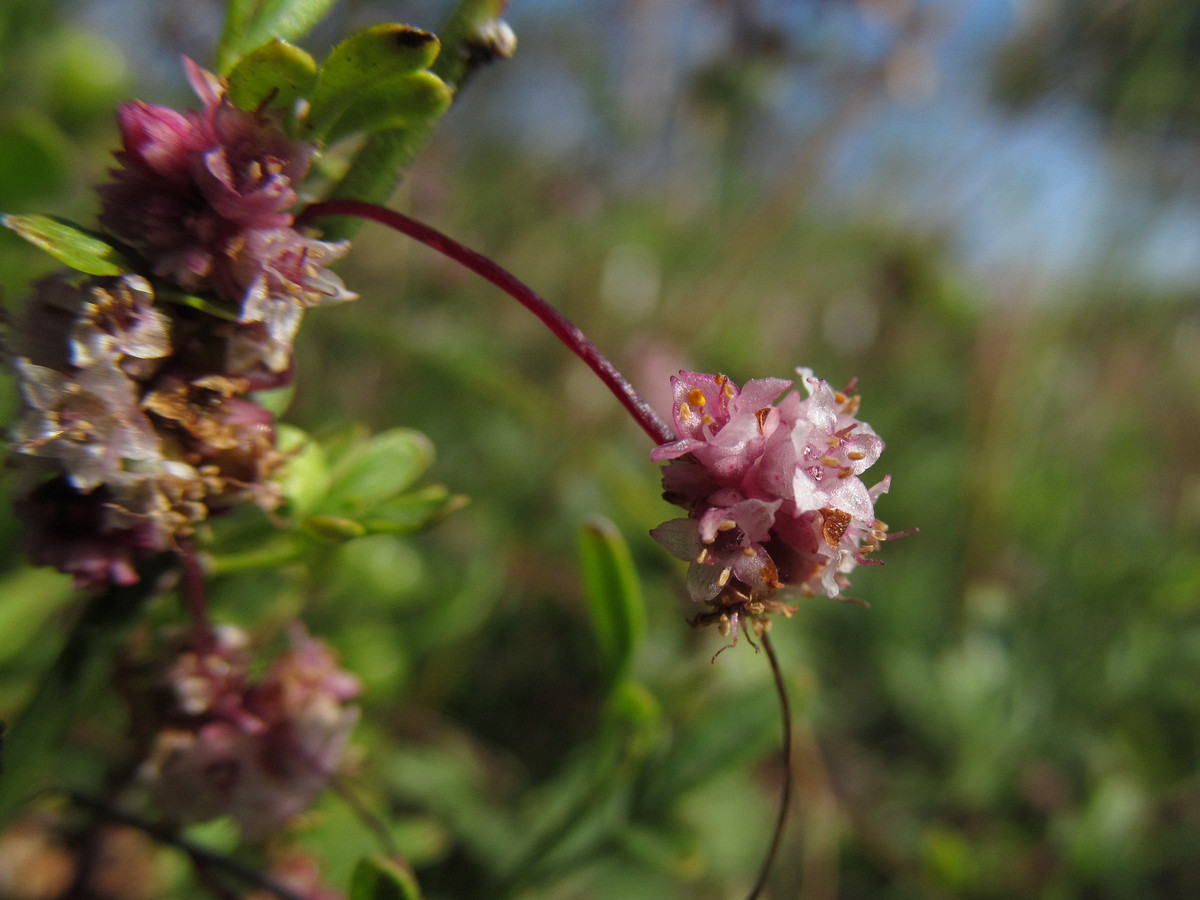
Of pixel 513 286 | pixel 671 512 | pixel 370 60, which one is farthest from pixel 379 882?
pixel 671 512

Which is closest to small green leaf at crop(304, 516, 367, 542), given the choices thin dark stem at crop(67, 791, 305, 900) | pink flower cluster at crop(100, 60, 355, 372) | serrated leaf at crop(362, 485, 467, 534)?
serrated leaf at crop(362, 485, 467, 534)

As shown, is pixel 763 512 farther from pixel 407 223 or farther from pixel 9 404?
pixel 9 404

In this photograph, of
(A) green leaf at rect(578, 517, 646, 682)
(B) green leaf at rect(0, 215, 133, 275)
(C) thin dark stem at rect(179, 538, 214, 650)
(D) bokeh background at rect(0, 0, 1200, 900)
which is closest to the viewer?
(B) green leaf at rect(0, 215, 133, 275)

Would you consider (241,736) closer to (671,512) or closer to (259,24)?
(259,24)

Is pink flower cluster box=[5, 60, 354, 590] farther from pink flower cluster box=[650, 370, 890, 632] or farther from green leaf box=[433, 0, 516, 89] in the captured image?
pink flower cluster box=[650, 370, 890, 632]

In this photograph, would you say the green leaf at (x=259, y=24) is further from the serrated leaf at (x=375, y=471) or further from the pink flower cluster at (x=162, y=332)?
the serrated leaf at (x=375, y=471)

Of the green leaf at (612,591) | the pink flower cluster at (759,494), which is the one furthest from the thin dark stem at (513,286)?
the green leaf at (612,591)
